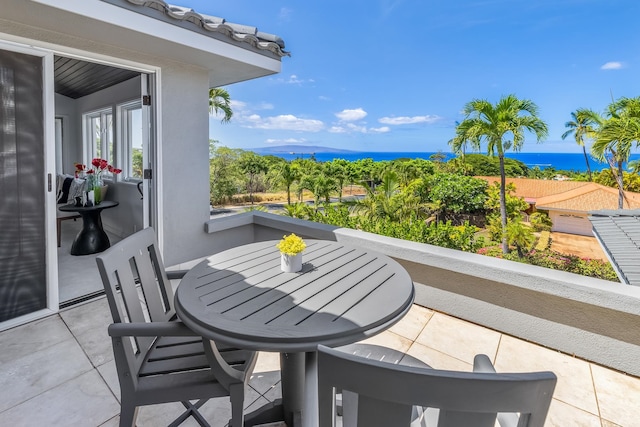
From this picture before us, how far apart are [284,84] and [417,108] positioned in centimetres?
2139

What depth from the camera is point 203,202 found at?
4133 millimetres

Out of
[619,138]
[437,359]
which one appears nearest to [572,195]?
[619,138]

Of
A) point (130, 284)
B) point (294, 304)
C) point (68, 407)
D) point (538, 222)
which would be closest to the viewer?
point (294, 304)

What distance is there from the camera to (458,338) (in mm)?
2627

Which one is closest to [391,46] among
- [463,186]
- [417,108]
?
[417,108]

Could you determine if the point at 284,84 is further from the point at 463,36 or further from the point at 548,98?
the point at 548,98

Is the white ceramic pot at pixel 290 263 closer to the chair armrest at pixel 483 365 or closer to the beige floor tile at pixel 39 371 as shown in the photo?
the chair armrest at pixel 483 365

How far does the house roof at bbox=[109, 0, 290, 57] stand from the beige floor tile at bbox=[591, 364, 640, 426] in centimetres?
410

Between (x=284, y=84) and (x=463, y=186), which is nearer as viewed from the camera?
(x=463, y=186)

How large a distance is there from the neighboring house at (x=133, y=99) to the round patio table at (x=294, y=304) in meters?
1.98

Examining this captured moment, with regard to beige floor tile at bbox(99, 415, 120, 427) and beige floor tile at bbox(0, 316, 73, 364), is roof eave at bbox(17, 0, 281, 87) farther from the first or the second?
beige floor tile at bbox(99, 415, 120, 427)

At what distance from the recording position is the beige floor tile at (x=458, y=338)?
2447 mm

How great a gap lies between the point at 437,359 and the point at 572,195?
26.2 meters

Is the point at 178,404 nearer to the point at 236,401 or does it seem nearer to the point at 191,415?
the point at 191,415
